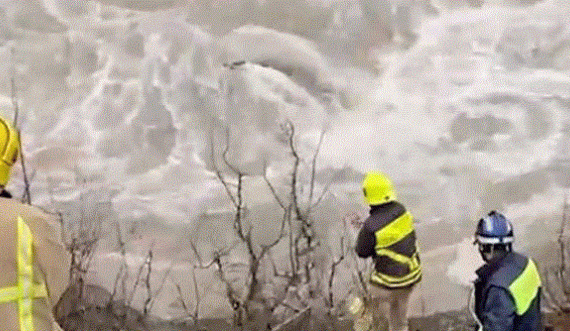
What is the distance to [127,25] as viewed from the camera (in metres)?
7.50

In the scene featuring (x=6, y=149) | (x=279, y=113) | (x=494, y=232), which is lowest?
(x=494, y=232)

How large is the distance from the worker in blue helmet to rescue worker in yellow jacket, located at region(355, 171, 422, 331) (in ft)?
5.48

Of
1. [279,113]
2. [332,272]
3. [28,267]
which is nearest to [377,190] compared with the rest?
[332,272]

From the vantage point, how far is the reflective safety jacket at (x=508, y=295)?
3.89 meters

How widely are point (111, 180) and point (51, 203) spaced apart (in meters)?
0.40

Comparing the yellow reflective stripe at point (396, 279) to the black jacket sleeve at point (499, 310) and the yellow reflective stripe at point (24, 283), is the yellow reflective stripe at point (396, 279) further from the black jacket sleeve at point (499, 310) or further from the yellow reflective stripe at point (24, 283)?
the yellow reflective stripe at point (24, 283)

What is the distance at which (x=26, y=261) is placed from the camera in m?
2.95

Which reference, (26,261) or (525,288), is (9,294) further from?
(525,288)

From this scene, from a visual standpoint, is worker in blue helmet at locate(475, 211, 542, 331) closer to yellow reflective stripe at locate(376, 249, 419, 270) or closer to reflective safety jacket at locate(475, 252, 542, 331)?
reflective safety jacket at locate(475, 252, 542, 331)

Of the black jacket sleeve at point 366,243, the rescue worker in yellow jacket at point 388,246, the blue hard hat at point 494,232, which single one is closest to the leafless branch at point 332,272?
the rescue worker in yellow jacket at point 388,246

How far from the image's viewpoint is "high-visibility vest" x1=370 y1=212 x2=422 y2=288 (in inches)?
228

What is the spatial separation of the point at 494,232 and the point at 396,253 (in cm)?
175

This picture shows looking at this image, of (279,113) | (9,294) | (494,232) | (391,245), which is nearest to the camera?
(9,294)

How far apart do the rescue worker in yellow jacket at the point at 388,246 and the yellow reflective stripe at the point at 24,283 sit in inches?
120
